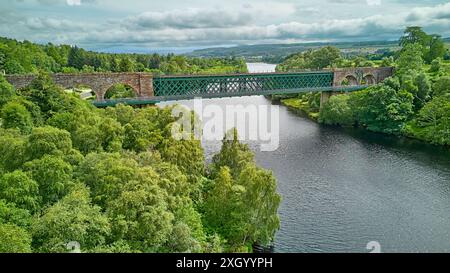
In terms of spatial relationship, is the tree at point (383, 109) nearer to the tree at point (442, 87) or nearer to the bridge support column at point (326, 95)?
the tree at point (442, 87)

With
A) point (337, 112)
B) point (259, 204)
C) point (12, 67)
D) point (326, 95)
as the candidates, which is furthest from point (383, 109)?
point (12, 67)

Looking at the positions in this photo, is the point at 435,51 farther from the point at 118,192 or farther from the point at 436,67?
the point at 118,192

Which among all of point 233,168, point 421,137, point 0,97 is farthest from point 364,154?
point 0,97

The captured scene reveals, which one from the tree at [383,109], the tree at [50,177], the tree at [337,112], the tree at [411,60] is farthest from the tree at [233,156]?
the tree at [411,60]

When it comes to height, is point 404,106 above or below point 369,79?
below

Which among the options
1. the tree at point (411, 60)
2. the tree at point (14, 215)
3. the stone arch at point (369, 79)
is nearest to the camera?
the tree at point (14, 215)

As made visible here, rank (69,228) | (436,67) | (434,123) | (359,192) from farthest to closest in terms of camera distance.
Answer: (436,67), (434,123), (359,192), (69,228)
